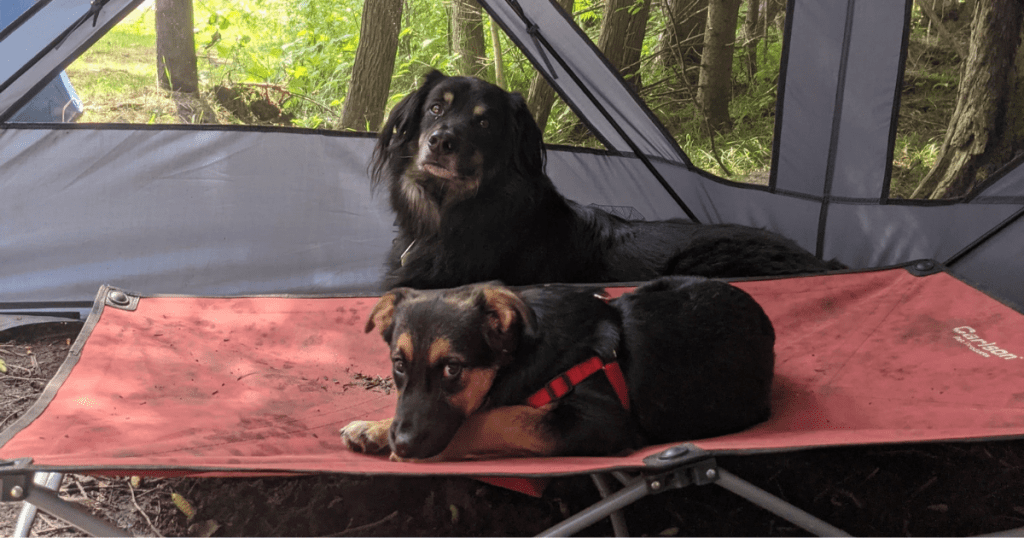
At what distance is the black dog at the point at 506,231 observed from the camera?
126 inches

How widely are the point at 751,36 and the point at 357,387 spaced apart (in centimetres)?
422

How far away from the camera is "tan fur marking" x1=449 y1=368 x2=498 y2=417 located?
1880 millimetres

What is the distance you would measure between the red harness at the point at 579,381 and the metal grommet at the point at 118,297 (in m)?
1.68

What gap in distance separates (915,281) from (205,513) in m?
2.67

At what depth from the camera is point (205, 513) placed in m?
2.27

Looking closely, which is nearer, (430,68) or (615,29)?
(430,68)

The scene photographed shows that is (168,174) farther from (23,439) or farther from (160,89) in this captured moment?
(160,89)

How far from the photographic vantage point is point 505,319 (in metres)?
1.92

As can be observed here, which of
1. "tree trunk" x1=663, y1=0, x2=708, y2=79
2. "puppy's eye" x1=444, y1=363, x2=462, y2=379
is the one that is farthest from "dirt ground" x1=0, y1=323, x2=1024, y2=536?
"tree trunk" x1=663, y1=0, x2=708, y2=79

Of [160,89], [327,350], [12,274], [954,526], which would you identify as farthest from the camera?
[160,89]

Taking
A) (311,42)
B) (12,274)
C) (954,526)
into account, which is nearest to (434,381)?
(954,526)

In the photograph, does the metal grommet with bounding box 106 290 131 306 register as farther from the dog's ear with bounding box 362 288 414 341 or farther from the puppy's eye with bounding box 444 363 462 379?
the puppy's eye with bounding box 444 363 462 379

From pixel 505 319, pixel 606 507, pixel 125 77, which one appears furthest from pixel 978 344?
pixel 125 77

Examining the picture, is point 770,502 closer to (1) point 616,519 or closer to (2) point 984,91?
(1) point 616,519
